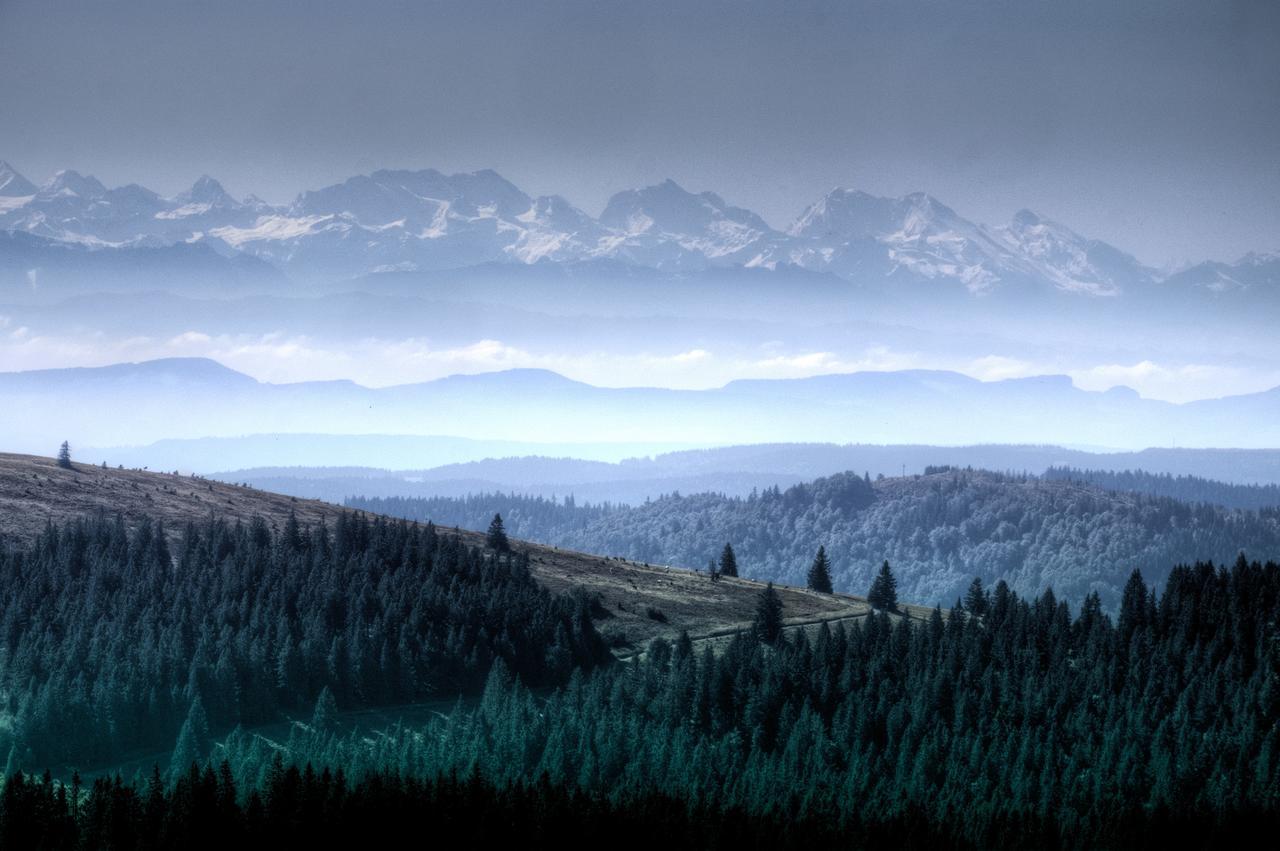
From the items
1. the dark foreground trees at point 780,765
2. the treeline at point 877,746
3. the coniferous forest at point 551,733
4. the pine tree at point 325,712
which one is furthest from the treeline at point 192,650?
the treeline at point 877,746

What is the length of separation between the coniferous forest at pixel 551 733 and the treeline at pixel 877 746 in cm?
47

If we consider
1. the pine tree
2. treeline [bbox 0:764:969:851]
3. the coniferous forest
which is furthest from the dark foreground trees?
the pine tree

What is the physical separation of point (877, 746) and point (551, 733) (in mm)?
45894

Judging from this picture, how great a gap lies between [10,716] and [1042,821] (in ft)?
375

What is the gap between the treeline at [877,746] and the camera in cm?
14525

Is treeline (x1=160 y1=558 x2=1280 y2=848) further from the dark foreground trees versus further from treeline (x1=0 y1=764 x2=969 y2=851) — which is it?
treeline (x1=0 y1=764 x2=969 y2=851)

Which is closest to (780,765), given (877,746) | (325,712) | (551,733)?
(877,746)

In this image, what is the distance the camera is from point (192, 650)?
168875 millimetres

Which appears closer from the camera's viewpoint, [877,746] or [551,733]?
[551,733]

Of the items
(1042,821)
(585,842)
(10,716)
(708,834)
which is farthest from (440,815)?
(1042,821)

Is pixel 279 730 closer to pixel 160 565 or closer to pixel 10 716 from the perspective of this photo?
pixel 10 716

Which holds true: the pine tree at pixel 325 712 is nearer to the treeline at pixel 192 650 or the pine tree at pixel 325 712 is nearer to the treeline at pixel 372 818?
the treeline at pixel 192 650

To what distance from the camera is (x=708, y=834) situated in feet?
435

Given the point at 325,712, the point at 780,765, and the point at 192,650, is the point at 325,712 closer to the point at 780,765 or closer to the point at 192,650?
the point at 192,650
